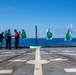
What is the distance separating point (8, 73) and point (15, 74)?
366 millimetres

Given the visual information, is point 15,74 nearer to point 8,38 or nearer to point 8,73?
point 8,73

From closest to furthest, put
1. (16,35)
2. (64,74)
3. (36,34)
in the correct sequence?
1. (64,74)
2. (16,35)
3. (36,34)

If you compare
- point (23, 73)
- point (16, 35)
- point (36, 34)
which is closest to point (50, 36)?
point (36, 34)

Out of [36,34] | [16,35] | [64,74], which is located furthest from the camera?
[36,34]

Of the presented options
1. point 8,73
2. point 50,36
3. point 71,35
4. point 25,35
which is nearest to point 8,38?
point 25,35

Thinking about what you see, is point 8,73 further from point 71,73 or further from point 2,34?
point 2,34

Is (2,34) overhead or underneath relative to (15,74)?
overhead

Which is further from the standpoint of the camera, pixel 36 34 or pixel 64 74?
Result: pixel 36 34

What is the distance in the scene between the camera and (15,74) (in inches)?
375

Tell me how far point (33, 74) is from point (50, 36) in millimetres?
20679

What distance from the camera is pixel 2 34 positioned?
28.7 meters

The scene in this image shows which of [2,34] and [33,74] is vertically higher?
[2,34]

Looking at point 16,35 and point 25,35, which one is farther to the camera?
point 25,35

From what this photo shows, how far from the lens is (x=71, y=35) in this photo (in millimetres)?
29906
